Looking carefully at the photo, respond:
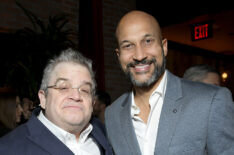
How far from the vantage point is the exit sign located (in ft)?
16.6

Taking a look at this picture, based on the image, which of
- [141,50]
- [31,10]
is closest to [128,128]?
[141,50]

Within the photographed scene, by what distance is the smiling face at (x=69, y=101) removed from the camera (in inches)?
70.3

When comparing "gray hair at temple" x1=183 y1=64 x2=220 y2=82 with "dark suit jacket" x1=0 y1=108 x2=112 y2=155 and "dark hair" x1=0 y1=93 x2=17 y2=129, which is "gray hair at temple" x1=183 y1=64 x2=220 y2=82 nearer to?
"dark suit jacket" x1=0 y1=108 x2=112 y2=155

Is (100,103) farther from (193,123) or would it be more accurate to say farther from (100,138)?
(193,123)

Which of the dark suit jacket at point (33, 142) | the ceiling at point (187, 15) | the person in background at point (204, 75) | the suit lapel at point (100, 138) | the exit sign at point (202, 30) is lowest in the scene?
the suit lapel at point (100, 138)

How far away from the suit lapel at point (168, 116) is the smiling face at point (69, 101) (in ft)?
1.59

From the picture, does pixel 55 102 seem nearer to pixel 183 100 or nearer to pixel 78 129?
→ pixel 78 129

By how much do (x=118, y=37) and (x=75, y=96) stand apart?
0.49m

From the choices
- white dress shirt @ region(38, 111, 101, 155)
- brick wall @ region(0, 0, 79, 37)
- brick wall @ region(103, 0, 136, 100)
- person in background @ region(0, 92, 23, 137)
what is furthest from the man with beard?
brick wall @ region(103, 0, 136, 100)

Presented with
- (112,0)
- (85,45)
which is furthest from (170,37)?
(85,45)

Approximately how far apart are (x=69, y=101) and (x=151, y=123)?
528mm

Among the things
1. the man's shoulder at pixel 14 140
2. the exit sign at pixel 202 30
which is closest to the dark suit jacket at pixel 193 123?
the man's shoulder at pixel 14 140

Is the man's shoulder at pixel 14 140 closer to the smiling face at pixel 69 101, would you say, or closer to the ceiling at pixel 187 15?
the smiling face at pixel 69 101

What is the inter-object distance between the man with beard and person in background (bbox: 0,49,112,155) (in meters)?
0.22
